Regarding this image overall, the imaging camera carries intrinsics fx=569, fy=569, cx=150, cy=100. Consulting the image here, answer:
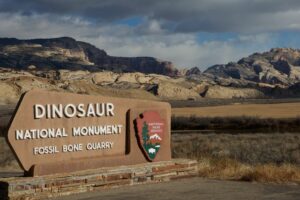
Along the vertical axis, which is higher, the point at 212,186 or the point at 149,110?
the point at 149,110

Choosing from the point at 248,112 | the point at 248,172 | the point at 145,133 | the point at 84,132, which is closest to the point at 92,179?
the point at 84,132

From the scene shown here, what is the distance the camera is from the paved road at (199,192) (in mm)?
11109

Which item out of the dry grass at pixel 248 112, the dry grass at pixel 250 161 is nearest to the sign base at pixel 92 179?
the dry grass at pixel 250 161

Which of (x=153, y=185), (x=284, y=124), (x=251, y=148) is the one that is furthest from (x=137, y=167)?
(x=284, y=124)

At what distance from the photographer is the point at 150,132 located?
13.7 m

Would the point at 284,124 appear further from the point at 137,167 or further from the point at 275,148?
the point at 137,167

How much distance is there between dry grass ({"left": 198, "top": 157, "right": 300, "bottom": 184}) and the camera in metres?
13.3

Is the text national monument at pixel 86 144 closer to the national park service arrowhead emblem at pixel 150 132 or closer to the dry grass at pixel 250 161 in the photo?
the national park service arrowhead emblem at pixel 150 132

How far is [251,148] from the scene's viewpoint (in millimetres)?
26812

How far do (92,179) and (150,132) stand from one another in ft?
7.64

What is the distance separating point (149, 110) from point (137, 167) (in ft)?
5.06

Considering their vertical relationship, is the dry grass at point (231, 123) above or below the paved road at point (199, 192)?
above

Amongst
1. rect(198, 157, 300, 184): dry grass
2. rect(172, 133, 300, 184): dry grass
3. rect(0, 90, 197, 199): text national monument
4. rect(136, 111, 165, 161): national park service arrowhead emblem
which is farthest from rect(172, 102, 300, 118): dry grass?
rect(0, 90, 197, 199): text national monument

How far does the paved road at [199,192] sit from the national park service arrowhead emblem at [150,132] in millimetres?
963
